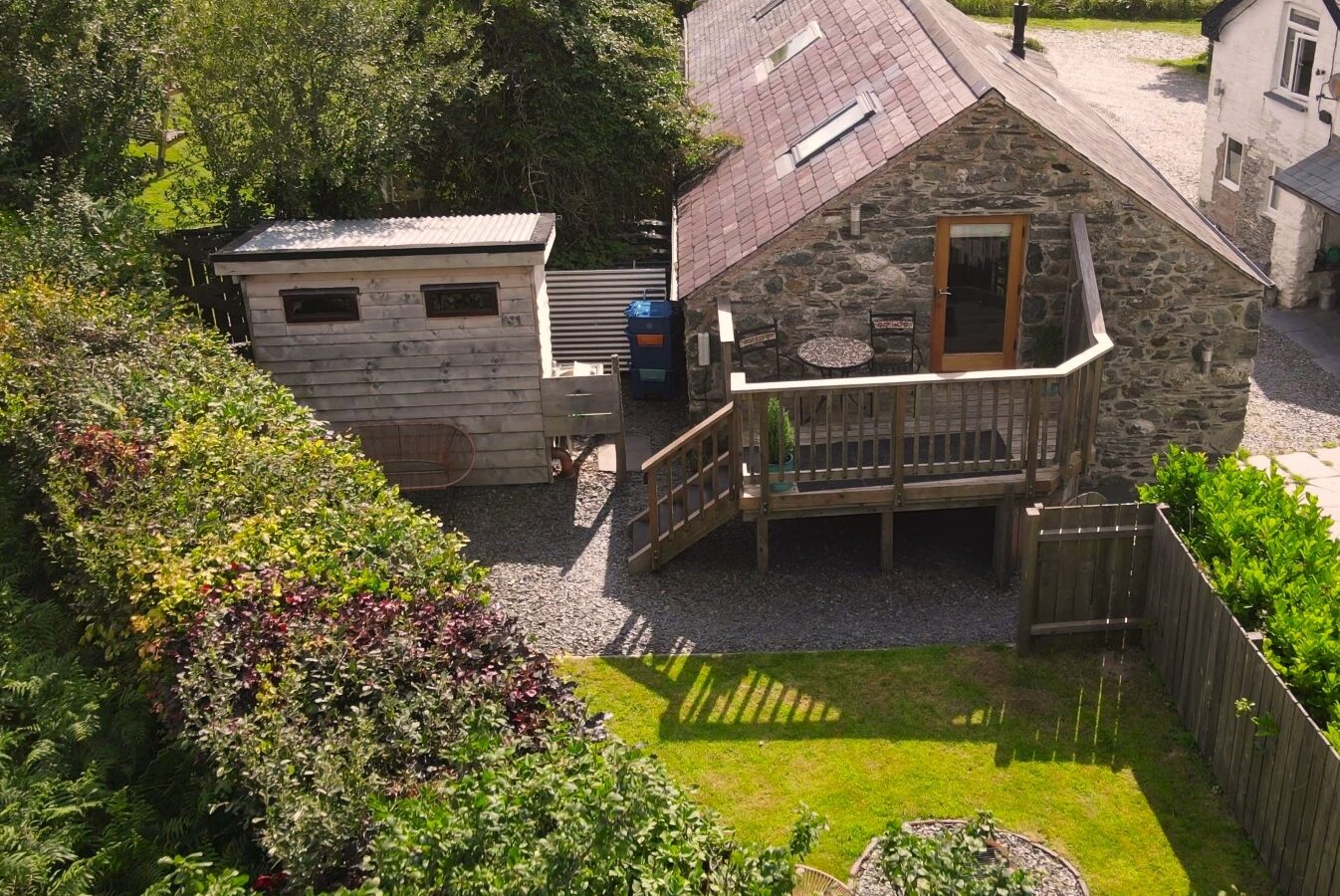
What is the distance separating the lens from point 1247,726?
28.6ft

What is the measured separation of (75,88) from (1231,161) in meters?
20.2

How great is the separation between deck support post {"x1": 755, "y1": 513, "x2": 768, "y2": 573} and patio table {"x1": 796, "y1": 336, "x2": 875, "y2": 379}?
1.88 m

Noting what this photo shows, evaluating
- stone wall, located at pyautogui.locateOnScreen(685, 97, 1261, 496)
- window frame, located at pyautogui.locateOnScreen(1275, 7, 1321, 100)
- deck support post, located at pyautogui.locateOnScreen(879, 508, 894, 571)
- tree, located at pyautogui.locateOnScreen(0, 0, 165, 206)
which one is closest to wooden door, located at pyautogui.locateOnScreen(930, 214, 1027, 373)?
stone wall, located at pyautogui.locateOnScreen(685, 97, 1261, 496)

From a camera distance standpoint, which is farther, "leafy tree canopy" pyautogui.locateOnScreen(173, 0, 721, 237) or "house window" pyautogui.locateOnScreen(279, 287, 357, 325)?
"leafy tree canopy" pyautogui.locateOnScreen(173, 0, 721, 237)

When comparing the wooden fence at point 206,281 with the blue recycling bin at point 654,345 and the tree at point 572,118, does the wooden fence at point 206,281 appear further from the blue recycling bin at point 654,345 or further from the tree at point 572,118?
the blue recycling bin at point 654,345

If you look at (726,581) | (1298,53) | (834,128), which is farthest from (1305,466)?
(1298,53)

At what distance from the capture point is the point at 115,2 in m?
15.0

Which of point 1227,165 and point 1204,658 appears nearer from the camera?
point 1204,658

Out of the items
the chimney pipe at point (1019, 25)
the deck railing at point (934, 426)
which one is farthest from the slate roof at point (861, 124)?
the deck railing at point (934, 426)

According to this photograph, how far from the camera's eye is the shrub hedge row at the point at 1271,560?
809 cm

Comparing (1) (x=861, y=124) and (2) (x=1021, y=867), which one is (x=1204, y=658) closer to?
(2) (x=1021, y=867)

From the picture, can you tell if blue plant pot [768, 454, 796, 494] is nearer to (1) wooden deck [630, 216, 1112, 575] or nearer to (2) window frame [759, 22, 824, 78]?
(1) wooden deck [630, 216, 1112, 575]

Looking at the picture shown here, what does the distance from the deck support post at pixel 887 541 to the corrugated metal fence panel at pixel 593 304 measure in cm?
628

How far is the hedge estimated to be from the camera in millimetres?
5918
